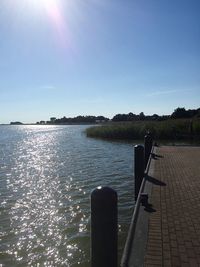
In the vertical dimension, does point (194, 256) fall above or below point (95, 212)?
below

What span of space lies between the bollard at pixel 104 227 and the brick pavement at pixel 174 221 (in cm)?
97

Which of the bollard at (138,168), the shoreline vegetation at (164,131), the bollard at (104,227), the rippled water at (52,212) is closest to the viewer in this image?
the bollard at (104,227)

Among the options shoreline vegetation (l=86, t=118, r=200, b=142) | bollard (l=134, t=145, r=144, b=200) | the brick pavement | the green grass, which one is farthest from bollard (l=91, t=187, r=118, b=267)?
the green grass

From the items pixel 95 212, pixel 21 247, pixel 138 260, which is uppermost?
pixel 95 212

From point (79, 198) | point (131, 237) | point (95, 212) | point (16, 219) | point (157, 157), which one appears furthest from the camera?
point (157, 157)

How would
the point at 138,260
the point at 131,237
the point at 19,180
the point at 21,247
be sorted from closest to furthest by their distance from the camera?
the point at 138,260, the point at 131,237, the point at 21,247, the point at 19,180

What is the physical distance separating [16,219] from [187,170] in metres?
6.47

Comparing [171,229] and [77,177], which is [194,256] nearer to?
[171,229]

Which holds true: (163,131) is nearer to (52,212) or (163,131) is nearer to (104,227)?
(52,212)

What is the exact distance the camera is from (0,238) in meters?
8.15

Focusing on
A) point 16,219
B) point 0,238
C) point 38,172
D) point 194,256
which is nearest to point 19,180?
point 38,172

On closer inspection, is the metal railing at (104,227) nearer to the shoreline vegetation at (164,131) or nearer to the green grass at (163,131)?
the shoreline vegetation at (164,131)

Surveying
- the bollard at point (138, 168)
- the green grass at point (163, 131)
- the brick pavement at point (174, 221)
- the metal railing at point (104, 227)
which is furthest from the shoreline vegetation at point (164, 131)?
the metal railing at point (104, 227)

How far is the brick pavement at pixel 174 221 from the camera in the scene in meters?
5.01
